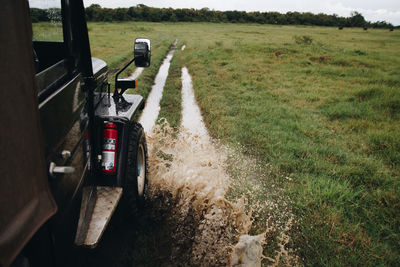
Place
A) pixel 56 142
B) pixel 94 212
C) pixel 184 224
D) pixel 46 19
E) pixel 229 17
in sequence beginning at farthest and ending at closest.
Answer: pixel 229 17
pixel 184 224
pixel 94 212
pixel 46 19
pixel 56 142

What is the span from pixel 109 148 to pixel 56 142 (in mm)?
921

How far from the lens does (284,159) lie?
4.09 m

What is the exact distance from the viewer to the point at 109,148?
2.19m

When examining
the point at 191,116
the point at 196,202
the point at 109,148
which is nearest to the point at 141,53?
the point at 109,148

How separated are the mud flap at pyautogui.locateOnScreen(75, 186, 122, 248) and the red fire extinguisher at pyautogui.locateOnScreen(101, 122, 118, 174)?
17 cm

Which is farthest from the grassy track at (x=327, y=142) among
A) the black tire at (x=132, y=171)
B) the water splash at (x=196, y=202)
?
the black tire at (x=132, y=171)

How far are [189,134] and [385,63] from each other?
1197 centimetres

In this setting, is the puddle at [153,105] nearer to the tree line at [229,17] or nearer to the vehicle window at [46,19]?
the vehicle window at [46,19]

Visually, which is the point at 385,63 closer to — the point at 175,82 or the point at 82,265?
the point at 175,82

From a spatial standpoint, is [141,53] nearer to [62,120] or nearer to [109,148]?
[109,148]

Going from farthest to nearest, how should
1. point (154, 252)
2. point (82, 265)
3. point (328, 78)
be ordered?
point (328, 78), point (154, 252), point (82, 265)

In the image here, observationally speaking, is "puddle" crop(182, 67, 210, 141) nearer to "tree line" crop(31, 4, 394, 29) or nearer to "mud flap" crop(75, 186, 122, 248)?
"mud flap" crop(75, 186, 122, 248)

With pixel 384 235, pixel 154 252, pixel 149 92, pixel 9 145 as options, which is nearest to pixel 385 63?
pixel 149 92

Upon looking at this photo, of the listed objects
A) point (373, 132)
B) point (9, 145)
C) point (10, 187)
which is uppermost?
point (9, 145)
